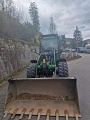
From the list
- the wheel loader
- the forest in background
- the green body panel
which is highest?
the forest in background

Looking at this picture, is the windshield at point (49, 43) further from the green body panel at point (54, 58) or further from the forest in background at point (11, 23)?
the forest in background at point (11, 23)

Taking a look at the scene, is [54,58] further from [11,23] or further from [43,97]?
[11,23]

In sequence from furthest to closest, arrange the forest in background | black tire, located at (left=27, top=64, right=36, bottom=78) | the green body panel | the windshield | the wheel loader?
the forest in background, the windshield, the green body panel, black tire, located at (left=27, top=64, right=36, bottom=78), the wheel loader

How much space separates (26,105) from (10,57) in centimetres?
711

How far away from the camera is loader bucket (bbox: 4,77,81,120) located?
4.46m

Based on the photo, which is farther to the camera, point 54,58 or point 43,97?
point 54,58

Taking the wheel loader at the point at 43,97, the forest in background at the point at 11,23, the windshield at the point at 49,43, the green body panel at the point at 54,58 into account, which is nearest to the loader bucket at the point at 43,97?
the wheel loader at the point at 43,97

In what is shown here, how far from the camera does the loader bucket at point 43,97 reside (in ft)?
14.6

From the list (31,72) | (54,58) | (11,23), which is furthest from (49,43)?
(11,23)

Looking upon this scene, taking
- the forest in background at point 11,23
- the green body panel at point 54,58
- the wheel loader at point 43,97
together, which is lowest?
the wheel loader at point 43,97

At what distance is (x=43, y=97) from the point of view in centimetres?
515

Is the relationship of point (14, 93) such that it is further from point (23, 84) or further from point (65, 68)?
point (65, 68)

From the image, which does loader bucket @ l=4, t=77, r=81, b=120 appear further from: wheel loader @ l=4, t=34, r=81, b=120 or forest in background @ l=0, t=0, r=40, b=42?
forest in background @ l=0, t=0, r=40, b=42

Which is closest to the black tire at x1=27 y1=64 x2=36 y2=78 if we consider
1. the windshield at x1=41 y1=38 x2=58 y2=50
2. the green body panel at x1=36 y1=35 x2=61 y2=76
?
the green body panel at x1=36 y1=35 x2=61 y2=76
